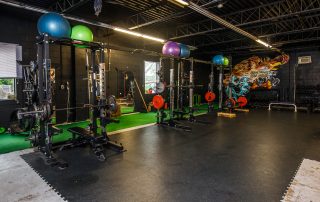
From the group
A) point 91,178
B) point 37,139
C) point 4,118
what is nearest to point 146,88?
point 4,118

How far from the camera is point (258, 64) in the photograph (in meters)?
Answer: 11.9

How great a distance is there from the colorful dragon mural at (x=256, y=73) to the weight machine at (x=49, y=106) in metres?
8.53

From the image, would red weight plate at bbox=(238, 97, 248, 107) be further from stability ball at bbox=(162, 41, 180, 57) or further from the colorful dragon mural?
stability ball at bbox=(162, 41, 180, 57)

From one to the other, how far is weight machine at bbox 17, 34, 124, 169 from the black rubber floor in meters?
0.20

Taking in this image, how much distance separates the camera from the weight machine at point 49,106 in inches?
126

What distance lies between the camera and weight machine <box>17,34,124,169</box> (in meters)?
3.21

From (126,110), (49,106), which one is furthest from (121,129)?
(126,110)

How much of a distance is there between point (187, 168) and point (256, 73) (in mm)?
10629

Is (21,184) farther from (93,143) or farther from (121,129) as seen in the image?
(121,129)

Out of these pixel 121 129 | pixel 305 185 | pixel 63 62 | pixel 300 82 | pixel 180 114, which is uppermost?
pixel 63 62

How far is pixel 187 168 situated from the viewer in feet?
9.91

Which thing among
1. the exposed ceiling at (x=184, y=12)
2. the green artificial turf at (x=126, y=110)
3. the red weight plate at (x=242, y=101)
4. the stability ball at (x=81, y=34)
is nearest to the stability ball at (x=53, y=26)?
the stability ball at (x=81, y=34)

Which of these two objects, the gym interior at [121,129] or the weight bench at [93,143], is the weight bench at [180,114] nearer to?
the gym interior at [121,129]

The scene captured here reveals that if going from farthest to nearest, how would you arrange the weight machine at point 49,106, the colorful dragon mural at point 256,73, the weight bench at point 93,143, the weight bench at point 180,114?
the colorful dragon mural at point 256,73, the weight bench at point 180,114, the weight bench at point 93,143, the weight machine at point 49,106
